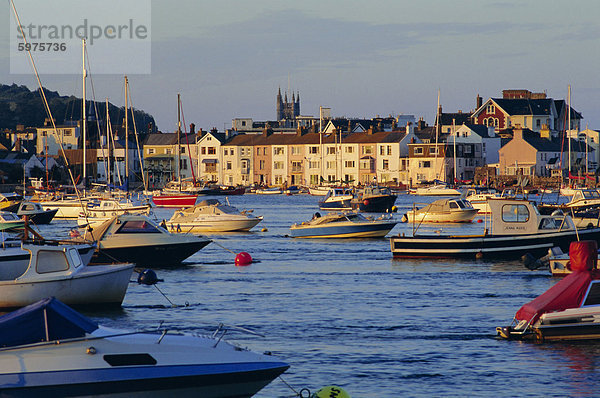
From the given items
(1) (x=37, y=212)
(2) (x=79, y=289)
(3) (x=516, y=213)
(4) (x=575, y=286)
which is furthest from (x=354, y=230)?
(4) (x=575, y=286)

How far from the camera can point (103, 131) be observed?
637 feet

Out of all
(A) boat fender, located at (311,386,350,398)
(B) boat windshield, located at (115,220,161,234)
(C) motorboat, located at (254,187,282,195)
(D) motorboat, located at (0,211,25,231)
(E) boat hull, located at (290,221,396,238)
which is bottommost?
(C) motorboat, located at (254,187,282,195)

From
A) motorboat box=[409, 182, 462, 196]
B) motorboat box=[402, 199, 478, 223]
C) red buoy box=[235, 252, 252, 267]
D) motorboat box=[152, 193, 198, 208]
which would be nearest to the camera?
red buoy box=[235, 252, 252, 267]

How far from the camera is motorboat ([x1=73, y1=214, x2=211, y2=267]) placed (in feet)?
135

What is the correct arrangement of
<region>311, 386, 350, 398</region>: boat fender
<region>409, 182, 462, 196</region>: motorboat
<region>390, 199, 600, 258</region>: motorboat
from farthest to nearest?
<region>409, 182, 462, 196</region>: motorboat, <region>390, 199, 600, 258</region>: motorboat, <region>311, 386, 350, 398</region>: boat fender

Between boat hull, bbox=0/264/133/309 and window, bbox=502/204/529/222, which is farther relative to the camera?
window, bbox=502/204/529/222

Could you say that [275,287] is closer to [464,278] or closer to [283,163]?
[464,278]

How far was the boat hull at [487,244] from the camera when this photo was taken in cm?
4488

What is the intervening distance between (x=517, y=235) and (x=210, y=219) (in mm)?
29078

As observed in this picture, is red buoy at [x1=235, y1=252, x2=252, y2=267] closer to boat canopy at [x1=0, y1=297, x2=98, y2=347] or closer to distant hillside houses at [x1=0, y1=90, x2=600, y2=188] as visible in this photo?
boat canopy at [x1=0, y1=297, x2=98, y2=347]

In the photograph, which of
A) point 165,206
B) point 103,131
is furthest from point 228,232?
point 103,131

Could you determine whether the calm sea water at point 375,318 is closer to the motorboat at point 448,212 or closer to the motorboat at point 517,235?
the motorboat at point 517,235

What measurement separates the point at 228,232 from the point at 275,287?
32049mm

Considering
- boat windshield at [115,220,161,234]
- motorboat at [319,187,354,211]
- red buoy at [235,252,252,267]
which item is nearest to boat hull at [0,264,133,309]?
boat windshield at [115,220,161,234]
